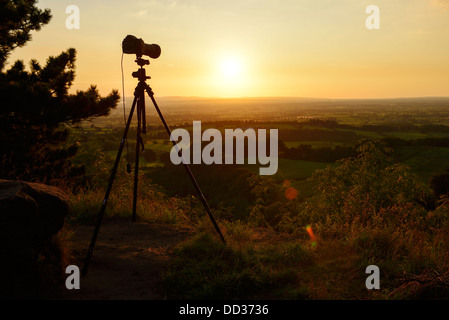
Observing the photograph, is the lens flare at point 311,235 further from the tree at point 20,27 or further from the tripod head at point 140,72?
the tree at point 20,27

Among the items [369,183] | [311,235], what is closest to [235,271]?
[311,235]

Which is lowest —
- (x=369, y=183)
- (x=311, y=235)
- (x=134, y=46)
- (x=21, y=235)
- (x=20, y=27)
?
(x=369, y=183)

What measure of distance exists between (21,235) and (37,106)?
739 cm

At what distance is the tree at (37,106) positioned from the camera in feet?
31.3

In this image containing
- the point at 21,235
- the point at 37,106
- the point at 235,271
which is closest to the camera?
the point at 21,235

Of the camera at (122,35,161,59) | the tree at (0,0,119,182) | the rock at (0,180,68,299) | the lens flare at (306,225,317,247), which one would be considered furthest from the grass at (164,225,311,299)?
the tree at (0,0,119,182)

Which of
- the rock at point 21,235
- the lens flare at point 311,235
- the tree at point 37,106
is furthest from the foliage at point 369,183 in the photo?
the rock at point 21,235

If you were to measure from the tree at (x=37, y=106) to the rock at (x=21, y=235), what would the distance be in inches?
242

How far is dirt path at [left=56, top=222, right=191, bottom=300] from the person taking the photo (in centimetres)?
388

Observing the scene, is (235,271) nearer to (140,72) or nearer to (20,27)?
(140,72)

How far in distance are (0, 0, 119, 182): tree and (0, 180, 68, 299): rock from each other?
6.16 metres

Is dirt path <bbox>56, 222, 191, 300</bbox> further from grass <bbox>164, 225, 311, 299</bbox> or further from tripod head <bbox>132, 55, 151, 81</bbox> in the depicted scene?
tripod head <bbox>132, 55, 151, 81</bbox>

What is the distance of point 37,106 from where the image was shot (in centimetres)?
953

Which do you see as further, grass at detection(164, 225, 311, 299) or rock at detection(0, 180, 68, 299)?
grass at detection(164, 225, 311, 299)
